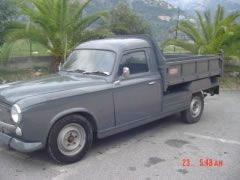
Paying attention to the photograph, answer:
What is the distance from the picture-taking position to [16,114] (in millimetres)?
4996

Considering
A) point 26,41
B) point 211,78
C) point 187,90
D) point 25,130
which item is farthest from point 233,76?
point 25,130

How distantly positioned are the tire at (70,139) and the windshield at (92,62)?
3.47ft

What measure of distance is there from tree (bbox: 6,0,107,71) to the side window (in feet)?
19.5

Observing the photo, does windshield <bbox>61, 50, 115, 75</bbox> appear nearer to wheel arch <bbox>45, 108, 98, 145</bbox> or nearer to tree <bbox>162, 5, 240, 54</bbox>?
wheel arch <bbox>45, 108, 98, 145</bbox>

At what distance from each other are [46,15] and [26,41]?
3.74 feet

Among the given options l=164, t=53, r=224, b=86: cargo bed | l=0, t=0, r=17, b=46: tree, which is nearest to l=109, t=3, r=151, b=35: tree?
l=0, t=0, r=17, b=46: tree

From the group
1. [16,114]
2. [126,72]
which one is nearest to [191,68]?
[126,72]

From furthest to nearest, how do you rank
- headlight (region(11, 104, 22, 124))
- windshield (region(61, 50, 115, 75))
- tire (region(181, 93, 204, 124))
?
tire (region(181, 93, 204, 124))
windshield (region(61, 50, 115, 75))
headlight (region(11, 104, 22, 124))

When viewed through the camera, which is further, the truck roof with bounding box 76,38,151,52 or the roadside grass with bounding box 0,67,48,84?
the roadside grass with bounding box 0,67,48,84

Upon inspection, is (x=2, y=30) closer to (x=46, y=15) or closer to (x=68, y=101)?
(x=46, y=15)

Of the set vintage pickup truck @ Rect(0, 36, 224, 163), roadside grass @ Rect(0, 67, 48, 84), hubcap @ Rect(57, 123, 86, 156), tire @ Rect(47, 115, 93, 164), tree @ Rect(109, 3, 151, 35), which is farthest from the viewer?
tree @ Rect(109, 3, 151, 35)

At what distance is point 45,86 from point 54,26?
6.87 m

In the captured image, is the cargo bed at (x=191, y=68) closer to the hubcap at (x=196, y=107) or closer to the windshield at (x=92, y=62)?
the hubcap at (x=196, y=107)

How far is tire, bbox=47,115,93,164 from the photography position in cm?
527
